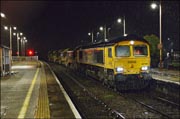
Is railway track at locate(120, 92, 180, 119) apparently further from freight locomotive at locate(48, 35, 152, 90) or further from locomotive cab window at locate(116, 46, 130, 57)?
locomotive cab window at locate(116, 46, 130, 57)

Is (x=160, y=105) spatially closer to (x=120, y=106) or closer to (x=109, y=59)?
(x=120, y=106)

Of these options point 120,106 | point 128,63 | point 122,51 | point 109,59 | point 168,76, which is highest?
point 122,51

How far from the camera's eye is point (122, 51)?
19.2 meters

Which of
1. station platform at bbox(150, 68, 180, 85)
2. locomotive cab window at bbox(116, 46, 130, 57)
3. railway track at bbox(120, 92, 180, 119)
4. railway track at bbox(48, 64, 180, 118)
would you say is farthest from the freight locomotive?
station platform at bbox(150, 68, 180, 85)

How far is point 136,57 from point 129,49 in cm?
66

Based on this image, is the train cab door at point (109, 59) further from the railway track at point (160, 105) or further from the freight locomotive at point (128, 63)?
the railway track at point (160, 105)

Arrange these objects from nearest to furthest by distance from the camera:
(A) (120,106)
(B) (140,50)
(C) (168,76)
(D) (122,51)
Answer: (A) (120,106)
(D) (122,51)
(B) (140,50)
(C) (168,76)

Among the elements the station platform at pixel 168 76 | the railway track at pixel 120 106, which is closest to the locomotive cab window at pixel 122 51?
the railway track at pixel 120 106

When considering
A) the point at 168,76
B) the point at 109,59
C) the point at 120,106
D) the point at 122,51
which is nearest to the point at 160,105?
the point at 120,106

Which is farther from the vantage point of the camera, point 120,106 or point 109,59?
point 109,59

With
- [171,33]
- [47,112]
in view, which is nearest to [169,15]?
[171,33]

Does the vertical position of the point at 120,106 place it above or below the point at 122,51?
below

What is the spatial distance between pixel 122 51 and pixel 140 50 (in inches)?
49.1

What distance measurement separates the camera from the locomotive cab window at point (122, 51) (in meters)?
19.1
